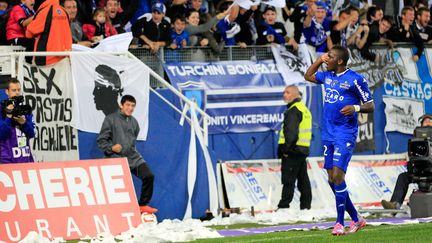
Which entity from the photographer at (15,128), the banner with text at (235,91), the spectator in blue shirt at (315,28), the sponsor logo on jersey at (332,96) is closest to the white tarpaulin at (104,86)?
the banner with text at (235,91)

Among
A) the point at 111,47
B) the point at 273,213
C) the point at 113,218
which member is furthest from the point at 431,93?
the point at 113,218

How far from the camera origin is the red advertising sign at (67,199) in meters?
15.9

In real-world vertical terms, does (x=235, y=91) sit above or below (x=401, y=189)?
above

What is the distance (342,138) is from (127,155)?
5.02 metres

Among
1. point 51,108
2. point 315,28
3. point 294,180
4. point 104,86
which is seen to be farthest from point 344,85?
point 315,28

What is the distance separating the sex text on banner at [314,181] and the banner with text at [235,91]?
0.79 meters

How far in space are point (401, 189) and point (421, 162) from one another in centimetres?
117

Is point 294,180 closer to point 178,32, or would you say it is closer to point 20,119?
point 178,32

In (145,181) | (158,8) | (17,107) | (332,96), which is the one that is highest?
(158,8)

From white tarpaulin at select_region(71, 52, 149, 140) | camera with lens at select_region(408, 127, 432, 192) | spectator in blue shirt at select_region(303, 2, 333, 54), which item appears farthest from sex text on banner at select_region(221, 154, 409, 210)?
camera with lens at select_region(408, 127, 432, 192)

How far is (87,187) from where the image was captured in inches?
655

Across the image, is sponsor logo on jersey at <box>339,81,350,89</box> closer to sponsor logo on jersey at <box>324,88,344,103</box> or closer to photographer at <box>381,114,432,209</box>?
sponsor logo on jersey at <box>324,88,344,103</box>

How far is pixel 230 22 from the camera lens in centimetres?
2212

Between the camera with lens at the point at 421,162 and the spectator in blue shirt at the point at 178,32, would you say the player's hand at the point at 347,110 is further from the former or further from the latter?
the spectator in blue shirt at the point at 178,32
